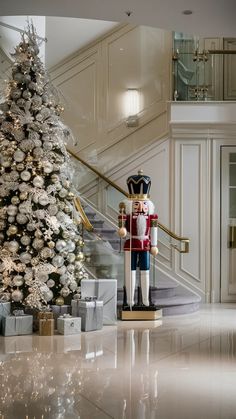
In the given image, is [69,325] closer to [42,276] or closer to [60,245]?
[42,276]

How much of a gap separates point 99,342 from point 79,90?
19.1 feet

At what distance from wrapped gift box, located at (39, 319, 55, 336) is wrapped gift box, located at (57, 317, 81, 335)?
0.11 metres

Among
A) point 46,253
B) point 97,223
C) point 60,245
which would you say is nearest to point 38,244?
point 46,253

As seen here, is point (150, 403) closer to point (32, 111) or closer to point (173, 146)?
point (32, 111)

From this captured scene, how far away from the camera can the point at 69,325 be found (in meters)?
6.68

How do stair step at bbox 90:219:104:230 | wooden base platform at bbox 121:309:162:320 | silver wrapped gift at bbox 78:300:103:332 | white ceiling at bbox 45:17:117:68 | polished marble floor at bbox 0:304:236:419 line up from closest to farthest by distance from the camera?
polished marble floor at bbox 0:304:236:419 < silver wrapped gift at bbox 78:300:103:332 < wooden base platform at bbox 121:309:162:320 < stair step at bbox 90:219:104:230 < white ceiling at bbox 45:17:117:68

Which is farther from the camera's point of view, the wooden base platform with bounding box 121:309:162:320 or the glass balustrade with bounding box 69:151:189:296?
the glass balustrade with bounding box 69:151:189:296

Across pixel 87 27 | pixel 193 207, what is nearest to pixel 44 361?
pixel 193 207

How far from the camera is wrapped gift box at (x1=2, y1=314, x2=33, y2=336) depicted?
660cm

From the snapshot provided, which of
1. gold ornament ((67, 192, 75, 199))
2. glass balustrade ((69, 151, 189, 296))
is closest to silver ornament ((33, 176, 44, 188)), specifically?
gold ornament ((67, 192, 75, 199))

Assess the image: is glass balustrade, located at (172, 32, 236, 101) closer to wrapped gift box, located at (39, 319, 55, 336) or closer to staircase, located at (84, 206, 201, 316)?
staircase, located at (84, 206, 201, 316)

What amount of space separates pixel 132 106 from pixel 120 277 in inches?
146

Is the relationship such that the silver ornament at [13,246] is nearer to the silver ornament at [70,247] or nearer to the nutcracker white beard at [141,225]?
the silver ornament at [70,247]

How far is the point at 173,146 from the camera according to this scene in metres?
10.0
